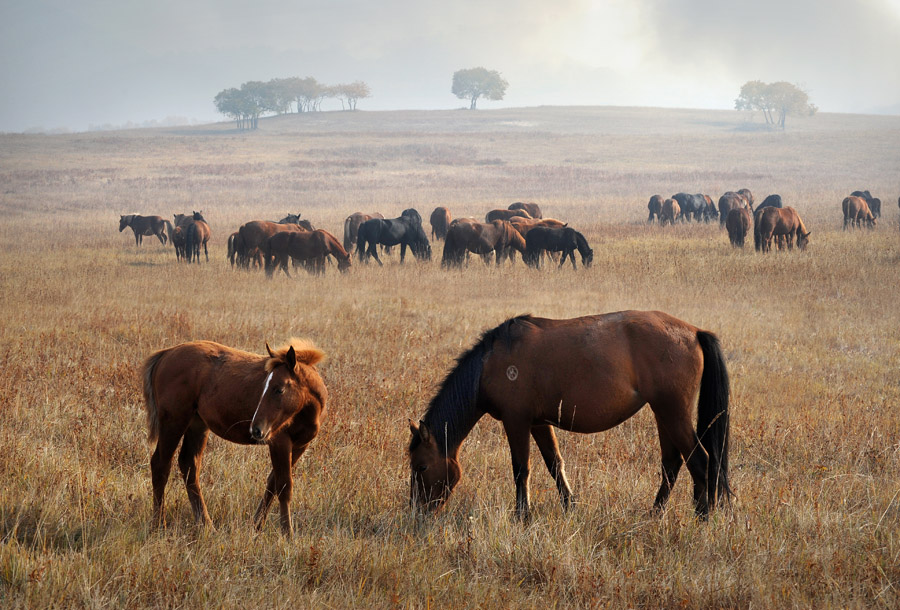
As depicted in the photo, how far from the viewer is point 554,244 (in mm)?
19266

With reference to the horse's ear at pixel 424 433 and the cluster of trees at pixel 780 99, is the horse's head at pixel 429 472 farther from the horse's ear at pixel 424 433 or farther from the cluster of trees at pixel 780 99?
the cluster of trees at pixel 780 99

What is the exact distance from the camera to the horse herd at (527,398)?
12.7ft

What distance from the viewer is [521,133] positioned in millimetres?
85812

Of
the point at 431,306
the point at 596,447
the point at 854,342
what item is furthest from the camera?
the point at 431,306

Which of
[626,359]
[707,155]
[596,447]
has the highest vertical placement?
[707,155]

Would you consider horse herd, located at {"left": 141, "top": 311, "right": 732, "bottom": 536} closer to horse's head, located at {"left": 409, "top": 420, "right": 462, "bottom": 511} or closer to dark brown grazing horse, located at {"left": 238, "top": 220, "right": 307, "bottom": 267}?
horse's head, located at {"left": 409, "top": 420, "right": 462, "bottom": 511}

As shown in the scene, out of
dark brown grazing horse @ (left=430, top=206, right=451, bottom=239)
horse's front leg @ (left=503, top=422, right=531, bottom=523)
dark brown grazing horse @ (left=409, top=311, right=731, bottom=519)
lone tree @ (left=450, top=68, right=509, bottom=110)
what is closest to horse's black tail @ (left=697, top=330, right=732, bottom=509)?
dark brown grazing horse @ (left=409, top=311, right=731, bottom=519)

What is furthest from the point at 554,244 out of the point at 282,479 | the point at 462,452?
the point at 282,479

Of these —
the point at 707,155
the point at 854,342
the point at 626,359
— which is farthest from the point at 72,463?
the point at 707,155

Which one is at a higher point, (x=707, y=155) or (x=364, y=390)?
(x=707, y=155)

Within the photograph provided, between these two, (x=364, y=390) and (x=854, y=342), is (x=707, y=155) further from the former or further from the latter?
(x=364, y=390)

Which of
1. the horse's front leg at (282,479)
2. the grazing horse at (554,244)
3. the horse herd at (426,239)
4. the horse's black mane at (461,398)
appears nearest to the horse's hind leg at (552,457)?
the horse's black mane at (461,398)

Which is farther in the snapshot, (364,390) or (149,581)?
(364,390)

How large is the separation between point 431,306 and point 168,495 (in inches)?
336
